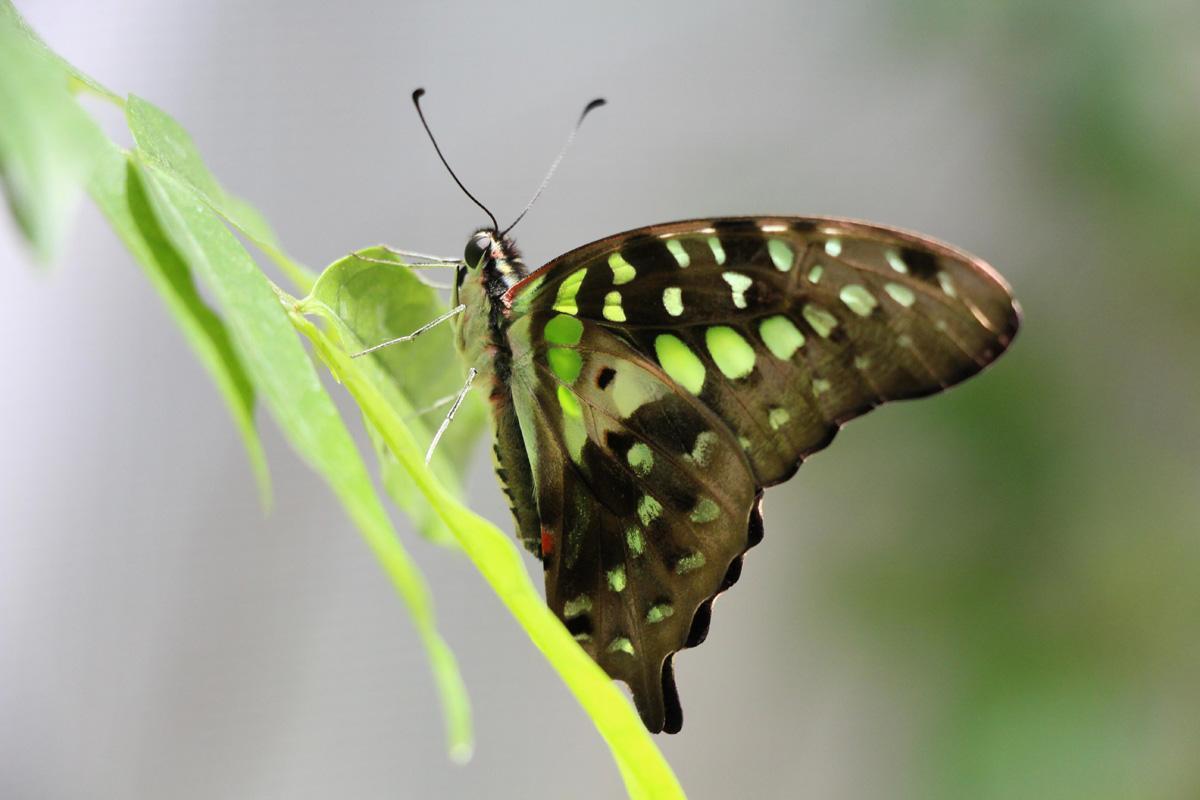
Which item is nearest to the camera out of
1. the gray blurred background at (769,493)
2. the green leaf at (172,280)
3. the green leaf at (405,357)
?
the green leaf at (172,280)

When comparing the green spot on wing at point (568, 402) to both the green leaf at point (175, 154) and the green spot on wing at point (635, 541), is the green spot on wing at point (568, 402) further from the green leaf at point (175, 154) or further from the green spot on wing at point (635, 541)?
the green leaf at point (175, 154)

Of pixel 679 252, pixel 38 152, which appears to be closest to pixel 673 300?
pixel 679 252

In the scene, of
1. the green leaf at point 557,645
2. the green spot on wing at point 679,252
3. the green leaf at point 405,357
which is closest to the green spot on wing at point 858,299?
the green spot on wing at point 679,252

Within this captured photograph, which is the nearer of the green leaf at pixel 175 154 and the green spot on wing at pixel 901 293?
the green leaf at pixel 175 154

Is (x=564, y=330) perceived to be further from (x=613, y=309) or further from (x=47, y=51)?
(x=47, y=51)

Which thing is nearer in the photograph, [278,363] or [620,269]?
[278,363]

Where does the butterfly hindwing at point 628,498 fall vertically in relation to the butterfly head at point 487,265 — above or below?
below

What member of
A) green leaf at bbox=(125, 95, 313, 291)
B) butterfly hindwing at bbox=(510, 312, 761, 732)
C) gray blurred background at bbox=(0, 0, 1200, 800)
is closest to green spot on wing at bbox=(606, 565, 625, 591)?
butterfly hindwing at bbox=(510, 312, 761, 732)

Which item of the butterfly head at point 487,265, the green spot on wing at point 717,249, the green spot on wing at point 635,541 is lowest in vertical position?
the green spot on wing at point 635,541
